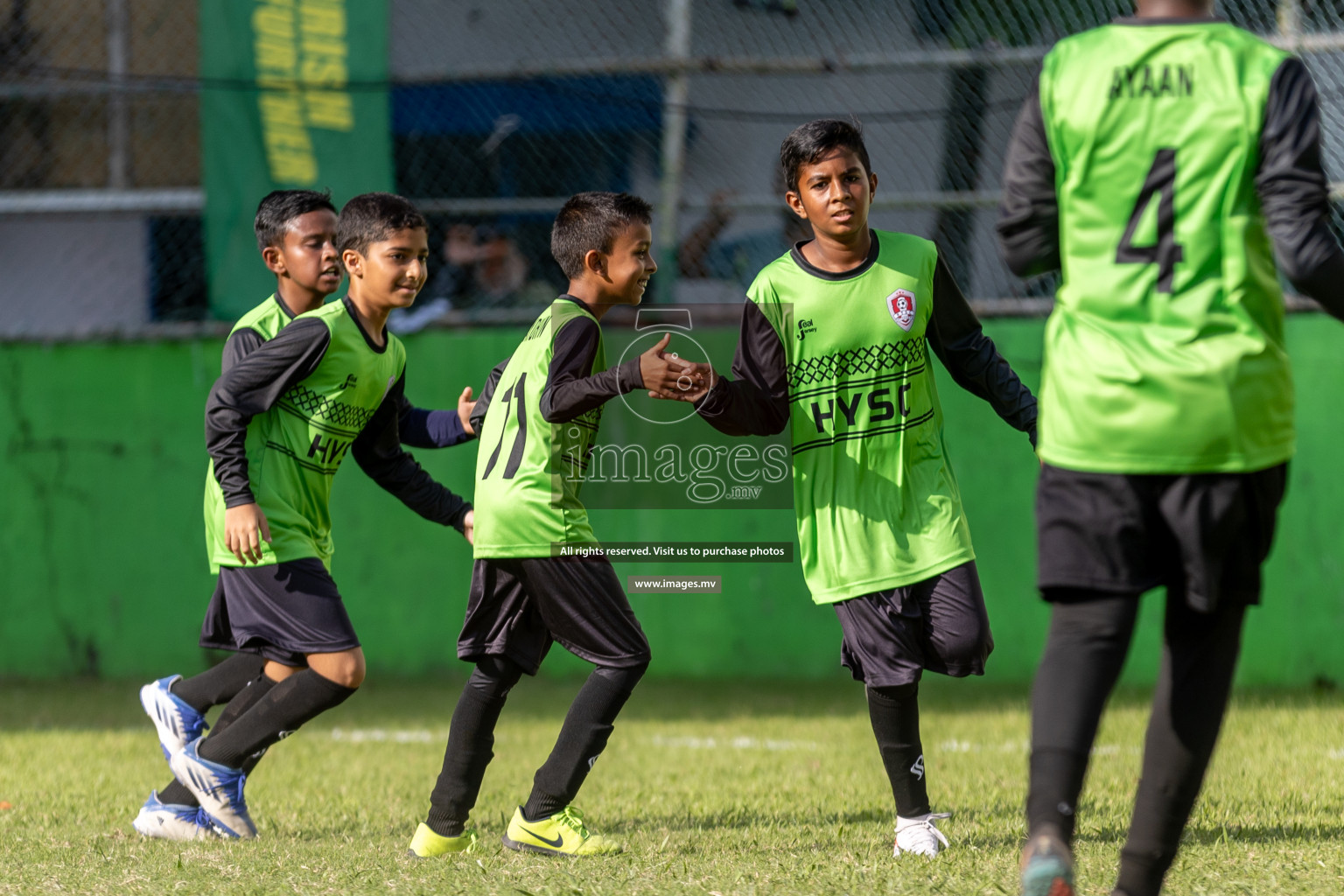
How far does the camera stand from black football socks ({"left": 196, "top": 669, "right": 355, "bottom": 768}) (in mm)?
4004

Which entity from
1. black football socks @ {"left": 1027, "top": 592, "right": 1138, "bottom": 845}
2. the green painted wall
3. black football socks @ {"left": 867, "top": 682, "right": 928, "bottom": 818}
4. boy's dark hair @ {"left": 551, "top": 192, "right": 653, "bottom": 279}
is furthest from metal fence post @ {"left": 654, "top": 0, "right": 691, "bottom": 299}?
black football socks @ {"left": 1027, "top": 592, "right": 1138, "bottom": 845}

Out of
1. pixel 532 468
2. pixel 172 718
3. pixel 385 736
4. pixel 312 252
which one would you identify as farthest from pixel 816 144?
pixel 385 736

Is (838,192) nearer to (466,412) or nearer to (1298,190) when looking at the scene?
(466,412)

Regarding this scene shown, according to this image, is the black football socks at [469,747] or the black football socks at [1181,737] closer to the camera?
the black football socks at [1181,737]

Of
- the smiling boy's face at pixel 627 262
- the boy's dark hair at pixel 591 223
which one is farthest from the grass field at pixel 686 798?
the boy's dark hair at pixel 591 223

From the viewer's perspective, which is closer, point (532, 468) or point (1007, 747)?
point (532, 468)

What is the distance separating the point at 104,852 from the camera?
12.1 feet

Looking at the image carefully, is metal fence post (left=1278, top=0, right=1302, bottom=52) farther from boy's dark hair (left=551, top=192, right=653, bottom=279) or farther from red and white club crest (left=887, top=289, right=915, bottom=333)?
boy's dark hair (left=551, top=192, right=653, bottom=279)

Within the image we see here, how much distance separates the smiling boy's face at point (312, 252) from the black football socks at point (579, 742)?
1.60m

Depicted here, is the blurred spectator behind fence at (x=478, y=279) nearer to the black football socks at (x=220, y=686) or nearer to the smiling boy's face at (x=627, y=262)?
the black football socks at (x=220, y=686)

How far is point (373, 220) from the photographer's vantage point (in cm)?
411

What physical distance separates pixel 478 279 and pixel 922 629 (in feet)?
17.5

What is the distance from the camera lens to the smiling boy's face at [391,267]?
4074 millimetres

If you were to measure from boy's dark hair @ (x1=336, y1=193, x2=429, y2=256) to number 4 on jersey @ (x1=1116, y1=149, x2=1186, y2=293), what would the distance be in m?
2.30
